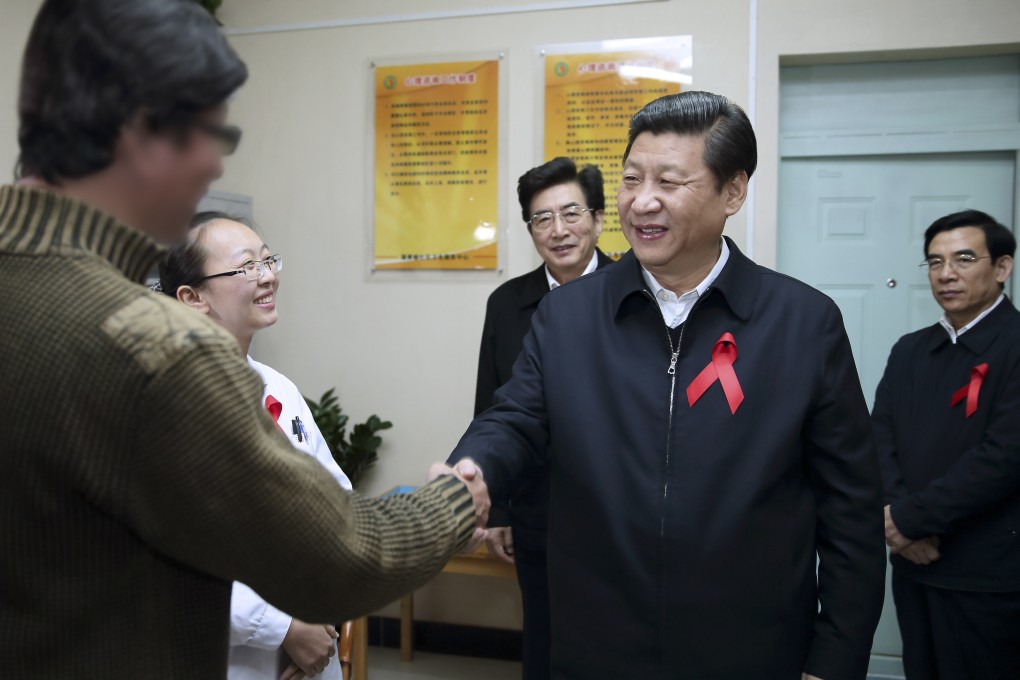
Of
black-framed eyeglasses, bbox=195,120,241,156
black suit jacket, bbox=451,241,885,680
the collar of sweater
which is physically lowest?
black suit jacket, bbox=451,241,885,680

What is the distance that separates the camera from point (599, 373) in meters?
1.48

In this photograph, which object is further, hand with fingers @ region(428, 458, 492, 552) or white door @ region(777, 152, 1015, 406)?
white door @ region(777, 152, 1015, 406)

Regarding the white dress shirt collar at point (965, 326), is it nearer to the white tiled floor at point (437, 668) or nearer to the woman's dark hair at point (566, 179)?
the woman's dark hair at point (566, 179)

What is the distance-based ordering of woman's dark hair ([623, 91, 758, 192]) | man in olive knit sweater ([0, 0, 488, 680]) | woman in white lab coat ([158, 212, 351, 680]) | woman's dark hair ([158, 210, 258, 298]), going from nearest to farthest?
man in olive knit sweater ([0, 0, 488, 680])
woman's dark hair ([623, 91, 758, 192])
woman in white lab coat ([158, 212, 351, 680])
woman's dark hair ([158, 210, 258, 298])

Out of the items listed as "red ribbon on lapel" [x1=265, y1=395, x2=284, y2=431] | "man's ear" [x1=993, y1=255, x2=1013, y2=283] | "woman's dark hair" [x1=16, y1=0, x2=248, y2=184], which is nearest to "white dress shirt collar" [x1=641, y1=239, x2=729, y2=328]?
"red ribbon on lapel" [x1=265, y1=395, x2=284, y2=431]

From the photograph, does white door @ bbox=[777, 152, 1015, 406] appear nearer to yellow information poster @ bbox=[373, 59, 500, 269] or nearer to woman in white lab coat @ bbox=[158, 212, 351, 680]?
yellow information poster @ bbox=[373, 59, 500, 269]

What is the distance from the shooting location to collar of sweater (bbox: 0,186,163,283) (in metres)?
0.72

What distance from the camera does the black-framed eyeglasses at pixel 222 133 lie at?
2.49 ft

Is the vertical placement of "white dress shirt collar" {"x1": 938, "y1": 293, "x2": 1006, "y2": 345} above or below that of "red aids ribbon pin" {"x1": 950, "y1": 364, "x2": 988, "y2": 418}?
above

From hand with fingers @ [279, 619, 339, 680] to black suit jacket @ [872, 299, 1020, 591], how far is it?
182 centimetres

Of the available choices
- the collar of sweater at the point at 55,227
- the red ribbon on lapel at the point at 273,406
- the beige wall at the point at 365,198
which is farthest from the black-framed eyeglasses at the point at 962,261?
the collar of sweater at the point at 55,227

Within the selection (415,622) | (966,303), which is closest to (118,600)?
(966,303)

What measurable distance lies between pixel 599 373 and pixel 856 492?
0.49 metres

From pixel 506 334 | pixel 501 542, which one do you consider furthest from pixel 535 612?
pixel 506 334
